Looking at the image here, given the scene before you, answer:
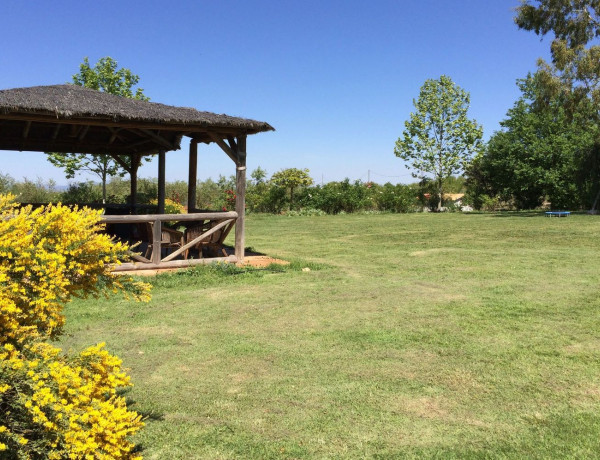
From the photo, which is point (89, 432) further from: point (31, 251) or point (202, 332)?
point (202, 332)

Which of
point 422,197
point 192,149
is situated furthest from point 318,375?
point 422,197

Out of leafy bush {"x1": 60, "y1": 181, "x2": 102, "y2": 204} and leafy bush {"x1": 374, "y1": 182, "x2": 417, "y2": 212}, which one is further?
leafy bush {"x1": 374, "y1": 182, "x2": 417, "y2": 212}

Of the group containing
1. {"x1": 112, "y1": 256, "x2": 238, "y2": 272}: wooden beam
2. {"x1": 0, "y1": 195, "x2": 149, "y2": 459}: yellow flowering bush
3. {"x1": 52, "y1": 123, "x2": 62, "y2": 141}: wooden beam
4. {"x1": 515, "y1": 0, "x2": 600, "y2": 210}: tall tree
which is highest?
{"x1": 515, "y1": 0, "x2": 600, "y2": 210}: tall tree

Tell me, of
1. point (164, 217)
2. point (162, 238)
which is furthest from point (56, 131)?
point (164, 217)

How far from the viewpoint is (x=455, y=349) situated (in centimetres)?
460

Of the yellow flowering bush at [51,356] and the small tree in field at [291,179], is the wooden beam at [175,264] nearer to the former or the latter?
the yellow flowering bush at [51,356]

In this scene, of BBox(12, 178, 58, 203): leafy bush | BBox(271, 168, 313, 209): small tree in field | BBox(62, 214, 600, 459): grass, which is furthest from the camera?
BBox(271, 168, 313, 209): small tree in field

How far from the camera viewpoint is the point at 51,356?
2.38m

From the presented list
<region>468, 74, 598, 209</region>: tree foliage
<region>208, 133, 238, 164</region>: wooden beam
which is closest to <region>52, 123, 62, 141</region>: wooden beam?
<region>208, 133, 238, 164</region>: wooden beam

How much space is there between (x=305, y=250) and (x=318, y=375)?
8344mm

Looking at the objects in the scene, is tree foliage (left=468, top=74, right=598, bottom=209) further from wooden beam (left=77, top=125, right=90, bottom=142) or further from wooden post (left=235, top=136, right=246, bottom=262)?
wooden beam (left=77, top=125, right=90, bottom=142)

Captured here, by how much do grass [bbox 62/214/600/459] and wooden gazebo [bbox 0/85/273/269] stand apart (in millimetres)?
1471

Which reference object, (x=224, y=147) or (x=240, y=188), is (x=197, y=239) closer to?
(x=240, y=188)

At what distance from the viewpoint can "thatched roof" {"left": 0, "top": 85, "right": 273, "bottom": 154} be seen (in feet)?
24.6
